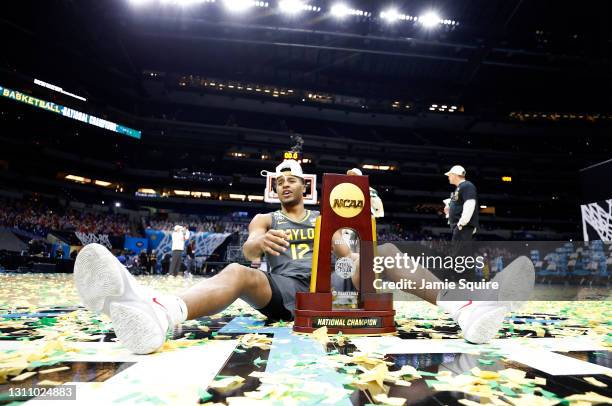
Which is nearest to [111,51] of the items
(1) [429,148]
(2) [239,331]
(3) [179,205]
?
(3) [179,205]

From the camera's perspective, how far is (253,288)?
241 cm

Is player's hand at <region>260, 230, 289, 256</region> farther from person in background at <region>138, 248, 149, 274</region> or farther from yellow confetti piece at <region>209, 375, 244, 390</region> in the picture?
person in background at <region>138, 248, 149, 274</region>

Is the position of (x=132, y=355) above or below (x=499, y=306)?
below

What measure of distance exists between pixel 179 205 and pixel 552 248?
33.0 meters

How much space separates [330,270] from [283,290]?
17.1 inches

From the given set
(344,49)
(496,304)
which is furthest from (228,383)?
(344,49)

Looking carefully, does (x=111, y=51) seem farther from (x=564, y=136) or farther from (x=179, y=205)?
(x=564, y=136)

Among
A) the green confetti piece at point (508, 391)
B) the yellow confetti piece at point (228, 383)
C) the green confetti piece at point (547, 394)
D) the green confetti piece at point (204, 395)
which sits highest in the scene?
the green confetti piece at point (547, 394)

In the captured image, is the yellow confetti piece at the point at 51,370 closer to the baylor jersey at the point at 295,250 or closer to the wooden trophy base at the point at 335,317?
the wooden trophy base at the point at 335,317

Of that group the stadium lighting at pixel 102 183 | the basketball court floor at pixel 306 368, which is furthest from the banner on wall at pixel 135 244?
the basketball court floor at pixel 306 368

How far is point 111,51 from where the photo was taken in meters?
26.7

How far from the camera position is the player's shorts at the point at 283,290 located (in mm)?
2605

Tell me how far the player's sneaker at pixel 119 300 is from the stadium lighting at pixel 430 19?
20006mm

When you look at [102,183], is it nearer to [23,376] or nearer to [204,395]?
[23,376]
